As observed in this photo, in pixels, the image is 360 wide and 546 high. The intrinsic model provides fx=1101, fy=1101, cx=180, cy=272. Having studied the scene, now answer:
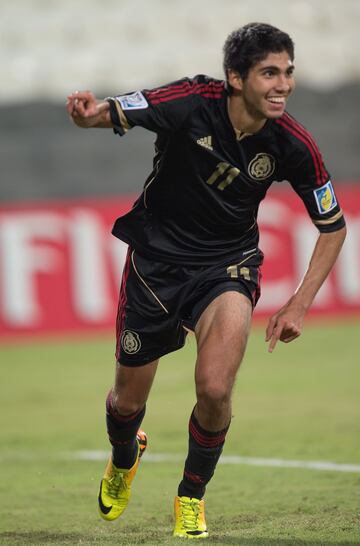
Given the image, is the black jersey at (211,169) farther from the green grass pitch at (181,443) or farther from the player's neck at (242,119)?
the green grass pitch at (181,443)

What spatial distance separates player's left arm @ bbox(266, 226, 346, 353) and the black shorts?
0.27 metres

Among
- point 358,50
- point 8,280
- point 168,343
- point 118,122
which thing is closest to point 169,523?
point 168,343

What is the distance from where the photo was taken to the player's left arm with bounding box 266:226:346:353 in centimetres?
524

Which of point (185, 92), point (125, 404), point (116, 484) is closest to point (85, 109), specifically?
point (185, 92)

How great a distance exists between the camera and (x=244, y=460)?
7.73 m

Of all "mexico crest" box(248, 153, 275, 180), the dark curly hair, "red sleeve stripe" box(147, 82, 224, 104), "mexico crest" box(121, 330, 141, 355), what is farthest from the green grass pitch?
the dark curly hair

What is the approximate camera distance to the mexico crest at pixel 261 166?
17.6ft

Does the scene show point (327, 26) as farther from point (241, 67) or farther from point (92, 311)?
point (241, 67)

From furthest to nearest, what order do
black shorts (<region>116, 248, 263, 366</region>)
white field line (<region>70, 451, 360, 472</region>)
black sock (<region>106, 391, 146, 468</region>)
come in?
white field line (<region>70, 451, 360, 472</region>) → black sock (<region>106, 391, 146, 468</region>) → black shorts (<region>116, 248, 263, 366</region>)

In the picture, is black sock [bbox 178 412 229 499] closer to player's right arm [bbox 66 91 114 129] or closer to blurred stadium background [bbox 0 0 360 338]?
player's right arm [bbox 66 91 114 129]

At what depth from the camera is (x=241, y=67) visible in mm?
5219

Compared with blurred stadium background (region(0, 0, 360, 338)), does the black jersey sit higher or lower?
higher

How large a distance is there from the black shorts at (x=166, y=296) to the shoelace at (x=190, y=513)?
785mm

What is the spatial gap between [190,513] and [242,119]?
1.93 m
